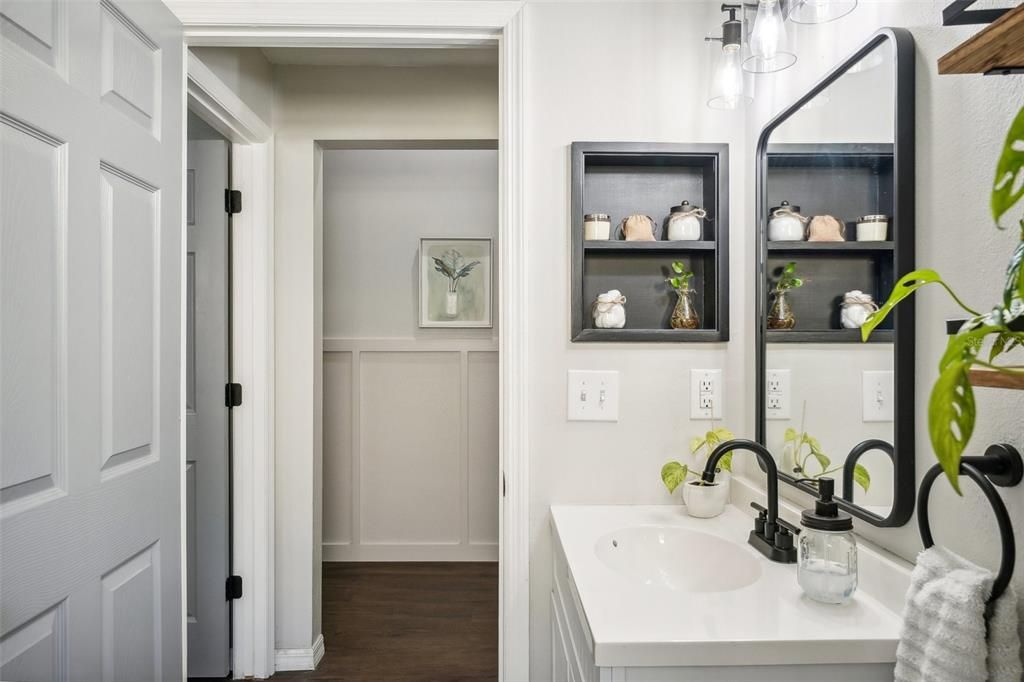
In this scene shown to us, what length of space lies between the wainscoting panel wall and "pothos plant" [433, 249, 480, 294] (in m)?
0.34

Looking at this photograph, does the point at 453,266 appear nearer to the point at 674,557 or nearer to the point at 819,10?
the point at 674,557

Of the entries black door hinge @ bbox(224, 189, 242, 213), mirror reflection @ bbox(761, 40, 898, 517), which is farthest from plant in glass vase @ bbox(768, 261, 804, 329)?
black door hinge @ bbox(224, 189, 242, 213)

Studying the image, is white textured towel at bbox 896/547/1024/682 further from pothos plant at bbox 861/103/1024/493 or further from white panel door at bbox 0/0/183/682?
white panel door at bbox 0/0/183/682

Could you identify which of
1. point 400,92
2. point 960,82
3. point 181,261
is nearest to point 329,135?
point 400,92

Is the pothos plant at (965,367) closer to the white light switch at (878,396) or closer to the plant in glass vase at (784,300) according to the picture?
the white light switch at (878,396)

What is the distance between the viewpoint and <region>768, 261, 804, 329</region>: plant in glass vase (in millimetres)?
1339

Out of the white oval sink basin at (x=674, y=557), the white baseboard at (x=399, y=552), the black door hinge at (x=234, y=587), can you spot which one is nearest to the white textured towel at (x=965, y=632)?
the white oval sink basin at (x=674, y=557)

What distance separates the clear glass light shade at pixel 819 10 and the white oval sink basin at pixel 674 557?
3.43 feet

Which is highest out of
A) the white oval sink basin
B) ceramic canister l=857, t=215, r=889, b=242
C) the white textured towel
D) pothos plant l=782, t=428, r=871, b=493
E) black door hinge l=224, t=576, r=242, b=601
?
ceramic canister l=857, t=215, r=889, b=242

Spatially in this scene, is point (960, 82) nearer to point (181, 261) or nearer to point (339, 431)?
point (181, 261)

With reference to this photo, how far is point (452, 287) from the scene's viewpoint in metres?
3.42

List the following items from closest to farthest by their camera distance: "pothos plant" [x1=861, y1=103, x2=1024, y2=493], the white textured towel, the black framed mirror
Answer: "pothos plant" [x1=861, y1=103, x2=1024, y2=493], the white textured towel, the black framed mirror

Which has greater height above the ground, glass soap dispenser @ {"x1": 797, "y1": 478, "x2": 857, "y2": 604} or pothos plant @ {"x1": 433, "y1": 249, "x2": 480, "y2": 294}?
pothos plant @ {"x1": 433, "y1": 249, "x2": 480, "y2": 294}

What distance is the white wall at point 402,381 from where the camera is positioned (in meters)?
3.42
